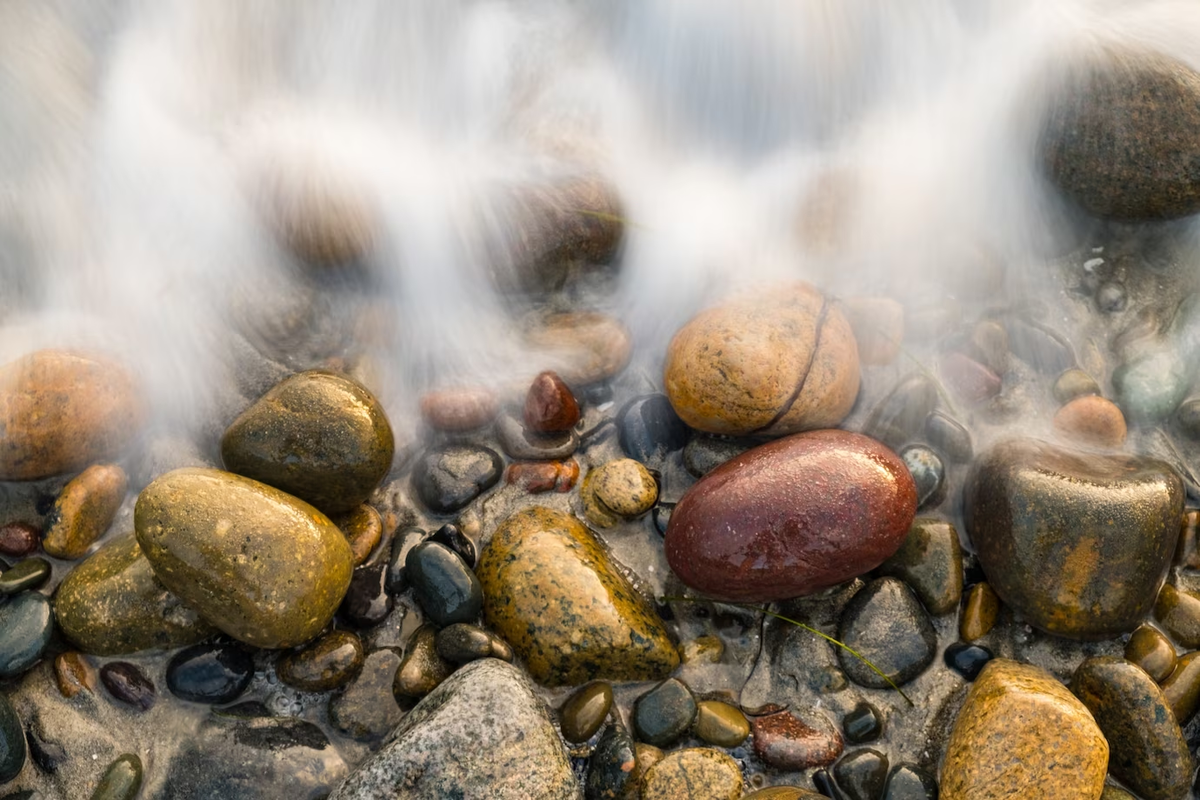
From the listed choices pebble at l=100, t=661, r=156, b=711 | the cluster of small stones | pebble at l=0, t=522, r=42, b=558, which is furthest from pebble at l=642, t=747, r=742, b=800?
pebble at l=0, t=522, r=42, b=558

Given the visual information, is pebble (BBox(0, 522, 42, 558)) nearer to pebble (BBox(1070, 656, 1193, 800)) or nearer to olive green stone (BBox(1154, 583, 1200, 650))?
pebble (BBox(1070, 656, 1193, 800))

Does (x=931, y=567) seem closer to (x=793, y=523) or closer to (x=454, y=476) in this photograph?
(x=793, y=523)

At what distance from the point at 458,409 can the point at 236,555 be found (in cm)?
96

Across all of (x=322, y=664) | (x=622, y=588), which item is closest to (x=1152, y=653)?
(x=622, y=588)

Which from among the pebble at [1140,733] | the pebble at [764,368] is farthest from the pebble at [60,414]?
the pebble at [1140,733]

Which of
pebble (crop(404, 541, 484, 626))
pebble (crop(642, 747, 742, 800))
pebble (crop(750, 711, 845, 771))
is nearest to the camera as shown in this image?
pebble (crop(642, 747, 742, 800))

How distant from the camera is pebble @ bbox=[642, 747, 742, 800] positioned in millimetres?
2432

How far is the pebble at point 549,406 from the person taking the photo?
305cm

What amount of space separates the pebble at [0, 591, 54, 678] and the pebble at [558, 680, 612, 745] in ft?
5.42

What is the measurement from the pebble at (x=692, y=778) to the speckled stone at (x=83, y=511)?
2040 millimetres

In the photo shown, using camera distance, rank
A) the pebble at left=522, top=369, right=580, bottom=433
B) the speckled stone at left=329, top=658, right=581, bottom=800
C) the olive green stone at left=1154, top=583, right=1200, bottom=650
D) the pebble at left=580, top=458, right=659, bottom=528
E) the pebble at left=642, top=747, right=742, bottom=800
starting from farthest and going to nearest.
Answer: the pebble at left=522, top=369, right=580, bottom=433 → the pebble at left=580, top=458, right=659, bottom=528 → the olive green stone at left=1154, top=583, right=1200, bottom=650 → the pebble at left=642, top=747, right=742, bottom=800 → the speckled stone at left=329, top=658, right=581, bottom=800

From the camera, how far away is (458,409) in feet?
10.2

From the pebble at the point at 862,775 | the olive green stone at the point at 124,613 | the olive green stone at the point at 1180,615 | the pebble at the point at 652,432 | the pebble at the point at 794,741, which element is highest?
the pebble at the point at 652,432

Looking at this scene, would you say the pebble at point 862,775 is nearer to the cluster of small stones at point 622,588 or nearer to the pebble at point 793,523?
the cluster of small stones at point 622,588
